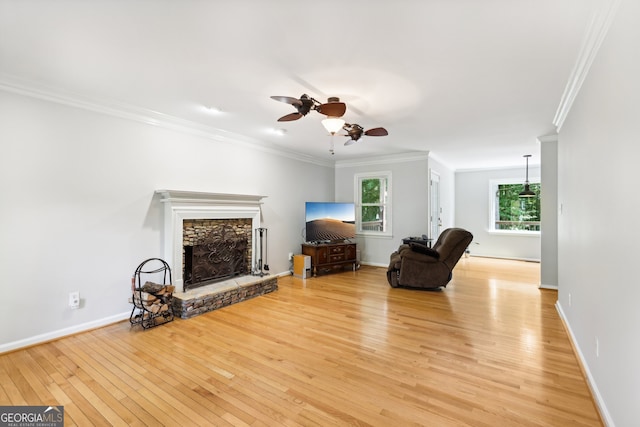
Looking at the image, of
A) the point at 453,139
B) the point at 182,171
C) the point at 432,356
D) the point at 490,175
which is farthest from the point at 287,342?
the point at 490,175

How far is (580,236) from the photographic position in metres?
2.57

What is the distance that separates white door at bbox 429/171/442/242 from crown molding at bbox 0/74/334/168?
13.0 ft

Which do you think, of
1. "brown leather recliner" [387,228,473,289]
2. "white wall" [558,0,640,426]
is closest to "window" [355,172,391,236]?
"brown leather recliner" [387,228,473,289]

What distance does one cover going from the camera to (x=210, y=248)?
4.43 meters

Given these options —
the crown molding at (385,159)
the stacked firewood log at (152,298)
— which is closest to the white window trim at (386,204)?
the crown molding at (385,159)

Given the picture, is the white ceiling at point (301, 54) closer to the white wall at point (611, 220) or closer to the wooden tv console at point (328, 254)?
the white wall at point (611, 220)

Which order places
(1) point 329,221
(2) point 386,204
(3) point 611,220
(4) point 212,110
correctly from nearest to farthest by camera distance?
(3) point 611,220
(4) point 212,110
(1) point 329,221
(2) point 386,204

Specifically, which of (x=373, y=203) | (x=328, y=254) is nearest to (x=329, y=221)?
(x=328, y=254)

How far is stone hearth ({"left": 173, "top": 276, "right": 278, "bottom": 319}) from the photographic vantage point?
3.65 m

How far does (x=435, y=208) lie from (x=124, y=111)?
20.9 ft

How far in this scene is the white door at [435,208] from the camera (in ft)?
21.9

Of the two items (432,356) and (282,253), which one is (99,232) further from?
(432,356)

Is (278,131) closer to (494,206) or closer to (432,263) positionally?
(432,263)

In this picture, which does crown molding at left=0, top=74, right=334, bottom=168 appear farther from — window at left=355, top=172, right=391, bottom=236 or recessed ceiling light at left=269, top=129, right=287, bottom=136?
window at left=355, top=172, right=391, bottom=236
